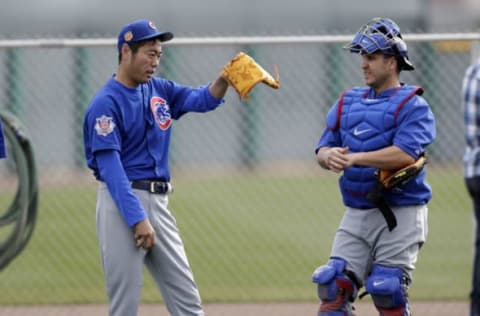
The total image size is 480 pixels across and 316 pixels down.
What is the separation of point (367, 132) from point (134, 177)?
1.30 m

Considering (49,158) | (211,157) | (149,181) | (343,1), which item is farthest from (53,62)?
(343,1)

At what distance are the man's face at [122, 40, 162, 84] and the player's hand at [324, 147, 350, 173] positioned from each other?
1074 millimetres

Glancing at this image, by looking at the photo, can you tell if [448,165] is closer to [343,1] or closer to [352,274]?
[352,274]

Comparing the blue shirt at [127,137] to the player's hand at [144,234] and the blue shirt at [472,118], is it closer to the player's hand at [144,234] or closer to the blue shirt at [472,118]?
the player's hand at [144,234]

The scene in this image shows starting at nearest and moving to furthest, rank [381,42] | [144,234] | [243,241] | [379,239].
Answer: [144,234] < [381,42] < [379,239] < [243,241]

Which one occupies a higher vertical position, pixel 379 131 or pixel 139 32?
pixel 139 32

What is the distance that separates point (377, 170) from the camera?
646cm

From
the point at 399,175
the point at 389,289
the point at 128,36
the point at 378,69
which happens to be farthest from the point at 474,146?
the point at 128,36

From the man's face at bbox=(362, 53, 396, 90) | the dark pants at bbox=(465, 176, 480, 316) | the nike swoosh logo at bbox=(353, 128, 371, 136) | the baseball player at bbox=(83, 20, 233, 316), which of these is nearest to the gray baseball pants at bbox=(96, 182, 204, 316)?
the baseball player at bbox=(83, 20, 233, 316)

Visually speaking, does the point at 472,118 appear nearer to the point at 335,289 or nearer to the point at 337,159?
the point at 337,159

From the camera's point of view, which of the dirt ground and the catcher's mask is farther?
the dirt ground

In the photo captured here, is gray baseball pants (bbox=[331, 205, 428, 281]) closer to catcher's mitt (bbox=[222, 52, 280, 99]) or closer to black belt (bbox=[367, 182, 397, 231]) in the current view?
black belt (bbox=[367, 182, 397, 231])

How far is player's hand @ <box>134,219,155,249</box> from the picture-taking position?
6168 millimetres

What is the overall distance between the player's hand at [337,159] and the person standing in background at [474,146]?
0.67 metres
